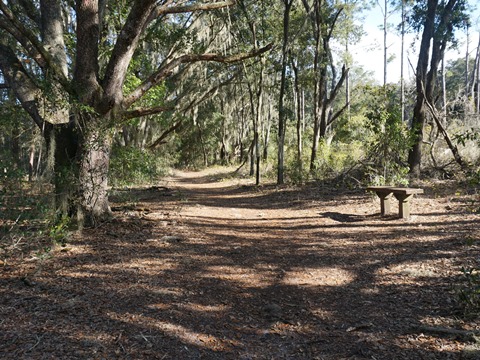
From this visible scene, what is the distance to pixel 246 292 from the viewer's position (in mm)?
4551

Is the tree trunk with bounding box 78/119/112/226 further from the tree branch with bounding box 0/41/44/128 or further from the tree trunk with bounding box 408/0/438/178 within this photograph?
the tree trunk with bounding box 408/0/438/178

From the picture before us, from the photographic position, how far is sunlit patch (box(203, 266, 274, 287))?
193 inches

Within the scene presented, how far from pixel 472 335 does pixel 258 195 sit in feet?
37.0

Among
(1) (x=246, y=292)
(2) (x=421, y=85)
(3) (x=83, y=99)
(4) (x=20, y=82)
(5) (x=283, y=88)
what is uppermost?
(5) (x=283, y=88)

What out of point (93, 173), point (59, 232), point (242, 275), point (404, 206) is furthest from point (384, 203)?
point (59, 232)

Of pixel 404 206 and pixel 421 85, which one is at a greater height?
pixel 421 85

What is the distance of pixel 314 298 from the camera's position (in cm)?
438

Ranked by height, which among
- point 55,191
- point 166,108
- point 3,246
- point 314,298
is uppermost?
point 166,108

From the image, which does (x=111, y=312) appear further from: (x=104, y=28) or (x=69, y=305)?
(x=104, y=28)

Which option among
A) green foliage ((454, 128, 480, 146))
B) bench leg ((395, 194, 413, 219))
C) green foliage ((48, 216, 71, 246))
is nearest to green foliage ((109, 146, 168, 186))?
green foliage ((48, 216, 71, 246))

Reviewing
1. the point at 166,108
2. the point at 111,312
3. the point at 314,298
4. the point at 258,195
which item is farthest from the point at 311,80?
the point at 111,312

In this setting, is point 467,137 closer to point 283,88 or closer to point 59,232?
point 283,88

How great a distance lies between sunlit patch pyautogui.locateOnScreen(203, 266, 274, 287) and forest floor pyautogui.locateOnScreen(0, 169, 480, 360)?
0.10ft

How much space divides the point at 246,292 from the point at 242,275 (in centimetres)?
58
